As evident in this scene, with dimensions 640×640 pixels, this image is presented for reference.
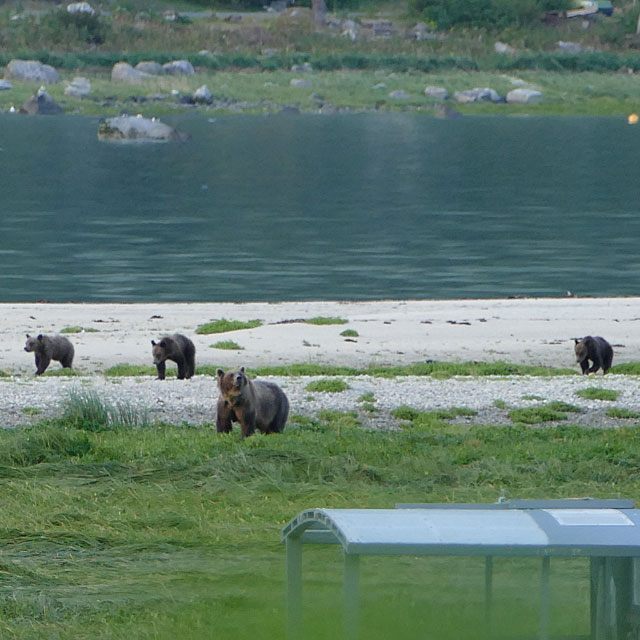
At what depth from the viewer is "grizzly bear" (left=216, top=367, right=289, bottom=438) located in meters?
13.0

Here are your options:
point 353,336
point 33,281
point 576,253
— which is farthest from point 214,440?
point 576,253

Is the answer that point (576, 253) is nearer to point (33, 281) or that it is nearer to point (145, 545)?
point (33, 281)

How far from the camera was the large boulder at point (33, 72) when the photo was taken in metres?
131

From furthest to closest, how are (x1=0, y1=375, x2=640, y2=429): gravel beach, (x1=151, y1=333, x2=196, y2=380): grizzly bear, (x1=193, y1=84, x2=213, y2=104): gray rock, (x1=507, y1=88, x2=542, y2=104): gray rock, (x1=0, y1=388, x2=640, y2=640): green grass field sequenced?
(x1=507, y1=88, x2=542, y2=104): gray rock → (x1=193, y1=84, x2=213, y2=104): gray rock → (x1=151, y1=333, x2=196, y2=380): grizzly bear → (x1=0, y1=375, x2=640, y2=429): gravel beach → (x1=0, y1=388, x2=640, y2=640): green grass field

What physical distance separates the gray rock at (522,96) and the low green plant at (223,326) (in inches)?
4443

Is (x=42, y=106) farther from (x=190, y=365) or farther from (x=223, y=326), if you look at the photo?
(x=190, y=365)

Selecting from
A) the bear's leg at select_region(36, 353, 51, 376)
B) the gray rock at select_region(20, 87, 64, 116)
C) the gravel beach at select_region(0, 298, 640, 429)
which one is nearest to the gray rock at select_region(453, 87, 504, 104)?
the gray rock at select_region(20, 87, 64, 116)

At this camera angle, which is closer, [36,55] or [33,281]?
[33,281]

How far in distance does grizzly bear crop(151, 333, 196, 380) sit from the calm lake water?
1757cm

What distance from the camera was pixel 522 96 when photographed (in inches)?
5310

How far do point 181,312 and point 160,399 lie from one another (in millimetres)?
13341

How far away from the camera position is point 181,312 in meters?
30.4

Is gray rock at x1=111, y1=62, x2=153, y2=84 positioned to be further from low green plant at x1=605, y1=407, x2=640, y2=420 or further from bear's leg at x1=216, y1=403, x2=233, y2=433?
bear's leg at x1=216, y1=403, x2=233, y2=433

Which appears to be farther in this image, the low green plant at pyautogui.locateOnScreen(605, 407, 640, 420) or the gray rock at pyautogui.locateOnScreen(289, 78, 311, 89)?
the gray rock at pyautogui.locateOnScreen(289, 78, 311, 89)
